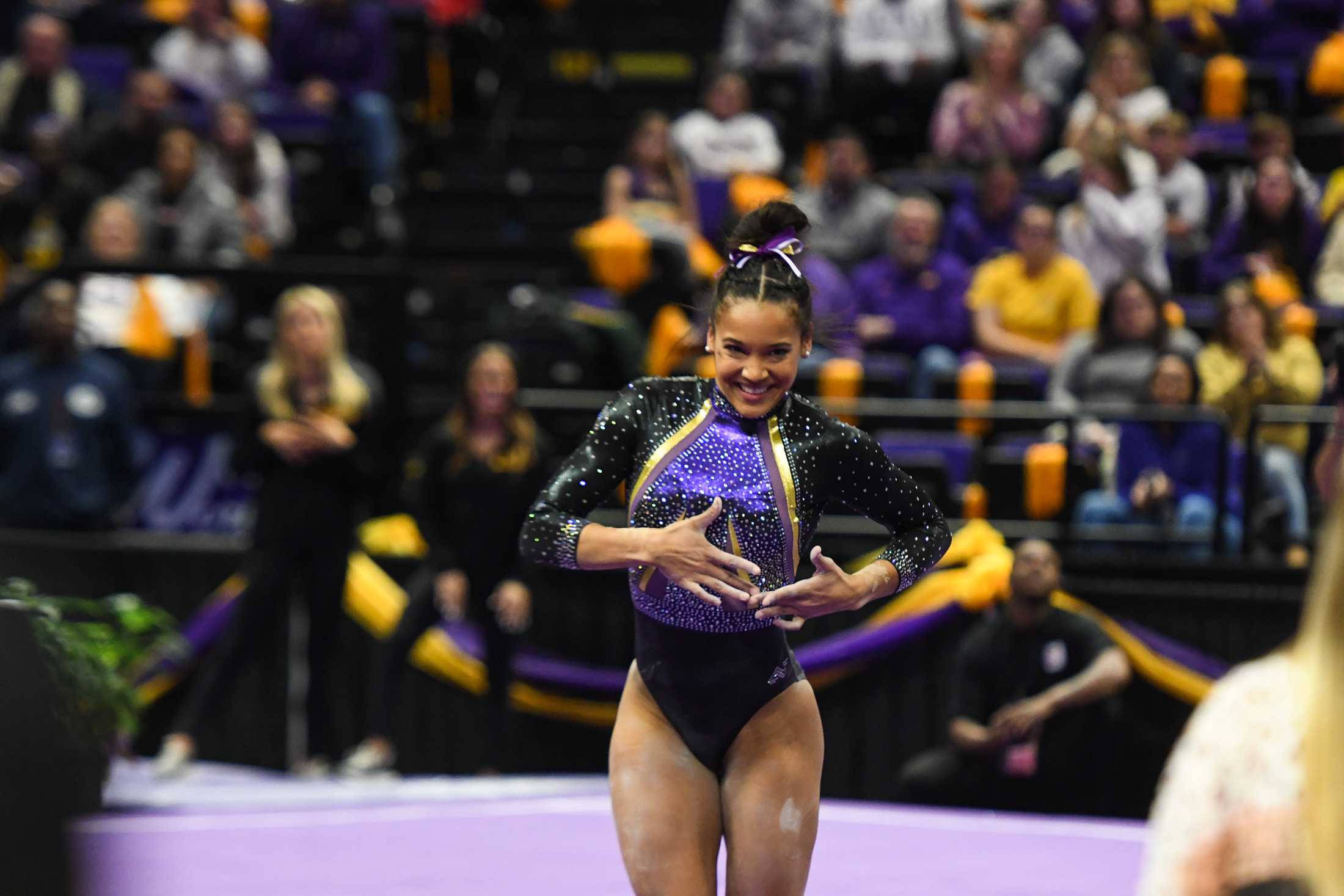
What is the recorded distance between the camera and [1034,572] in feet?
25.0

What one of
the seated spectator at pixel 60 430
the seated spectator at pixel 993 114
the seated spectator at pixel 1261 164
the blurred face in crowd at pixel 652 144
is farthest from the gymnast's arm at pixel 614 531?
the seated spectator at pixel 993 114

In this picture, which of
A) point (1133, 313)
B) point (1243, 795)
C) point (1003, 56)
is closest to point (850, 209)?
point (1003, 56)

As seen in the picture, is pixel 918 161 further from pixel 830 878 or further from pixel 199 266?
pixel 830 878

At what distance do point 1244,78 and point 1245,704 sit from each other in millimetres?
9417

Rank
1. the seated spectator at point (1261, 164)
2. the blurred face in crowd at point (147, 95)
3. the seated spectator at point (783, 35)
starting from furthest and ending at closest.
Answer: the seated spectator at point (783, 35)
the blurred face in crowd at point (147, 95)
the seated spectator at point (1261, 164)

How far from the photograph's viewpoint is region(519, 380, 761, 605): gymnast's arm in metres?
3.89

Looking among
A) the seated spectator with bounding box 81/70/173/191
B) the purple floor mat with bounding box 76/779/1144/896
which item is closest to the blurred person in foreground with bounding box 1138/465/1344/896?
the purple floor mat with bounding box 76/779/1144/896

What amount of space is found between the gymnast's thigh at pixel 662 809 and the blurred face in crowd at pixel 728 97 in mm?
7036

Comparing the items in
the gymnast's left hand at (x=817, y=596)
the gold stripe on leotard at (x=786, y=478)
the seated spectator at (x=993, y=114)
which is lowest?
the gymnast's left hand at (x=817, y=596)

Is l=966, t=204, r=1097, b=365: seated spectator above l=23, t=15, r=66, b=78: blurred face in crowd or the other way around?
the other way around

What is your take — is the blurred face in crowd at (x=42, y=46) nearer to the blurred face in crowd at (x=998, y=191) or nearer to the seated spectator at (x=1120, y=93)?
the blurred face in crowd at (x=998, y=191)

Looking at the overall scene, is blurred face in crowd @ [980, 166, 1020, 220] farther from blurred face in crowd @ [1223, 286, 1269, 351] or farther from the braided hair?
the braided hair

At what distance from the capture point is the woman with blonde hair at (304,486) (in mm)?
7992

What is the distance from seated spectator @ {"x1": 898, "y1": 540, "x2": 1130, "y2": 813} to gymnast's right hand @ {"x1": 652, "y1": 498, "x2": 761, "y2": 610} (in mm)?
3928
